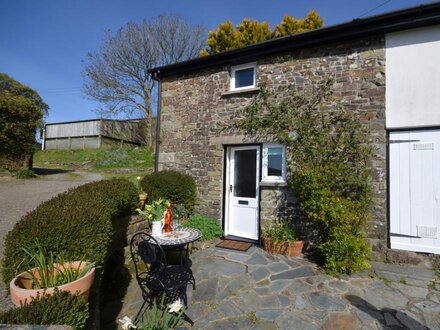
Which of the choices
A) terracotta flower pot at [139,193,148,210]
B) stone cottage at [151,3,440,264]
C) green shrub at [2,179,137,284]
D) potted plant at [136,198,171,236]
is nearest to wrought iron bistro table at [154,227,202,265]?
potted plant at [136,198,171,236]

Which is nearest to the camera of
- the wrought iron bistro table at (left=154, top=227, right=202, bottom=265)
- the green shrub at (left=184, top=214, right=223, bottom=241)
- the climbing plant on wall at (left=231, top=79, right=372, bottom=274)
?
the wrought iron bistro table at (left=154, top=227, right=202, bottom=265)

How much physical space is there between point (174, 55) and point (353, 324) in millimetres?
19319

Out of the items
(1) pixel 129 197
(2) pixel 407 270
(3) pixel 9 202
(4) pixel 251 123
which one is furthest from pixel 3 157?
(2) pixel 407 270

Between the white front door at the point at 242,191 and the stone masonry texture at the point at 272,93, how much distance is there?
0.23 metres

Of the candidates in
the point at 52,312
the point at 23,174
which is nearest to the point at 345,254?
the point at 52,312

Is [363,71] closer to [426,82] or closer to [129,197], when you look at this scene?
[426,82]

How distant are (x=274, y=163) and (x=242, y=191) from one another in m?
1.10

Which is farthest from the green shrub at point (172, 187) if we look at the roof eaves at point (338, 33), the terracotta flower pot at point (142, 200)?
the roof eaves at point (338, 33)

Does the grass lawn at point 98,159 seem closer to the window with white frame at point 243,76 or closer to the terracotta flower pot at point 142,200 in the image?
the terracotta flower pot at point 142,200

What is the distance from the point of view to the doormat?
5367mm

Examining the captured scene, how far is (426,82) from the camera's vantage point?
176 inches

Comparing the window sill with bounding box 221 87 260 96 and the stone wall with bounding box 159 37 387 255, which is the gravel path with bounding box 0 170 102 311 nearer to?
the stone wall with bounding box 159 37 387 255

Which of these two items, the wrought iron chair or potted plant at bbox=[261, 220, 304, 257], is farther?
potted plant at bbox=[261, 220, 304, 257]

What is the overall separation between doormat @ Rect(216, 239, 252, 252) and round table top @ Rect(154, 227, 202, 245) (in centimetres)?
153
